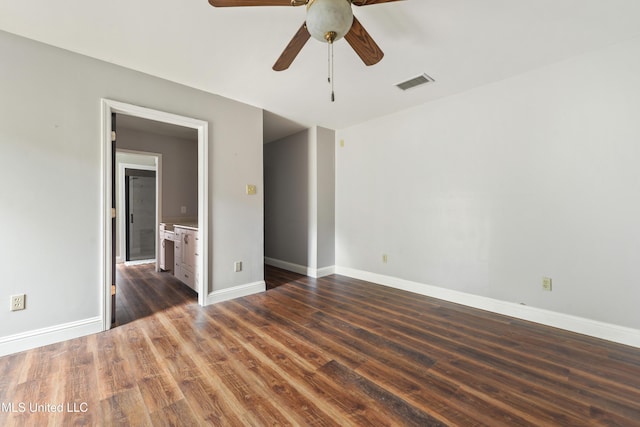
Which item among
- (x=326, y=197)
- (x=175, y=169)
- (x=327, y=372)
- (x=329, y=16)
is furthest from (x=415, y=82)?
Answer: (x=175, y=169)

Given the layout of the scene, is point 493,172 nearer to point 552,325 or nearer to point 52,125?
point 552,325

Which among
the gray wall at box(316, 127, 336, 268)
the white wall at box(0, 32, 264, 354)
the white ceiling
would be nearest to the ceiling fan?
the white ceiling

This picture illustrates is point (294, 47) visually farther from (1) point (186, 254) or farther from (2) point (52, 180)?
(1) point (186, 254)

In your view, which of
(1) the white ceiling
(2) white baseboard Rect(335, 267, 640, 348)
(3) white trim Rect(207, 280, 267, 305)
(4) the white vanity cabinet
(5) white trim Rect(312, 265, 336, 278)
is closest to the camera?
(1) the white ceiling

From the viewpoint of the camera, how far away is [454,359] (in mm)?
2100

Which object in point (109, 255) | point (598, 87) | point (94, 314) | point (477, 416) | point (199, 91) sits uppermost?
point (199, 91)

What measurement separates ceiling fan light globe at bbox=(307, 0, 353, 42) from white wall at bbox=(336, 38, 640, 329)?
232 cm

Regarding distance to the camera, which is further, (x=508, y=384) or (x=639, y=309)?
(x=639, y=309)

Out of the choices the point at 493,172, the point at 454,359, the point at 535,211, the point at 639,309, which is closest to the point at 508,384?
the point at 454,359

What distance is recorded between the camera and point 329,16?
1.50 meters

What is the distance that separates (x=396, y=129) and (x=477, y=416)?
3353 mm

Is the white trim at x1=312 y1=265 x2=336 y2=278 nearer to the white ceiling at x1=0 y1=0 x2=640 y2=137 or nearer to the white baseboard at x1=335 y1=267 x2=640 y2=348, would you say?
the white baseboard at x1=335 y1=267 x2=640 y2=348

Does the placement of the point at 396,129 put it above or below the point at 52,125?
above

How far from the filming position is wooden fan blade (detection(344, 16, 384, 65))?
179 centimetres
